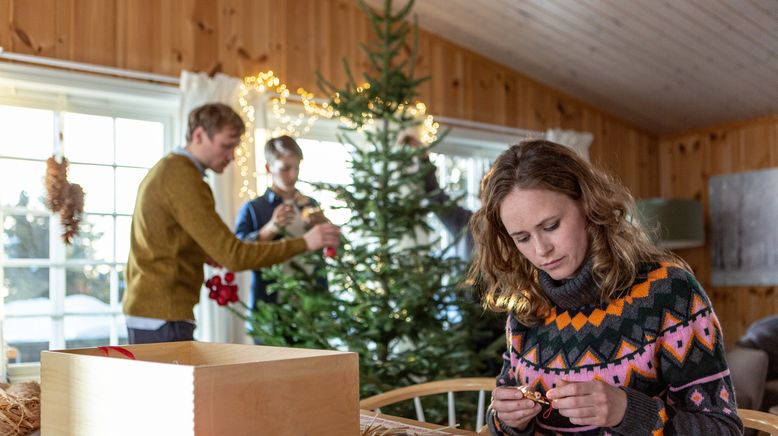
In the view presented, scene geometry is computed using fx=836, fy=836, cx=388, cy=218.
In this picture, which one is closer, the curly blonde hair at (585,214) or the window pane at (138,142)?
the curly blonde hair at (585,214)

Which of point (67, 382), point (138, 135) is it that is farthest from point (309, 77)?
point (67, 382)

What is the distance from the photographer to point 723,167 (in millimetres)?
6348

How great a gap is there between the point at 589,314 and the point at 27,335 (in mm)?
3132

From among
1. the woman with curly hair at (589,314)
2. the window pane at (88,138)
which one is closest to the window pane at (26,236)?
the window pane at (88,138)

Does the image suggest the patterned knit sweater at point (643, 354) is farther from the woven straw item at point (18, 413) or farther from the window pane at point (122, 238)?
the window pane at point (122, 238)

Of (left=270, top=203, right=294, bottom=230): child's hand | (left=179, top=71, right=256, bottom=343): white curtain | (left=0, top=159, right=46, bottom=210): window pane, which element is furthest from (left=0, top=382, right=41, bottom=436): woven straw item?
(left=179, top=71, right=256, bottom=343): white curtain

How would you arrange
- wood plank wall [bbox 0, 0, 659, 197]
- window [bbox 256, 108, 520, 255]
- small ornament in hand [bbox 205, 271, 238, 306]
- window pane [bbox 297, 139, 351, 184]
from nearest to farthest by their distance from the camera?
small ornament in hand [bbox 205, 271, 238, 306], wood plank wall [bbox 0, 0, 659, 197], window [bbox 256, 108, 520, 255], window pane [bbox 297, 139, 351, 184]

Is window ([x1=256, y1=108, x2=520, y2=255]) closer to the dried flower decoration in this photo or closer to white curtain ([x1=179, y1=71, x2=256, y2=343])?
white curtain ([x1=179, y1=71, x2=256, y2=343])

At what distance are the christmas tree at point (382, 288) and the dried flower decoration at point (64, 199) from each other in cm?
96

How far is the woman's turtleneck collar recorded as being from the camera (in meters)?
1.43

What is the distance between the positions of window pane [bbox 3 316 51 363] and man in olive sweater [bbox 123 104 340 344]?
60.1 inches

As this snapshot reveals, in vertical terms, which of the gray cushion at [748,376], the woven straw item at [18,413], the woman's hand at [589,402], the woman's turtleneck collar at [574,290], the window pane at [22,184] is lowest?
the gray cushion at [748,376]

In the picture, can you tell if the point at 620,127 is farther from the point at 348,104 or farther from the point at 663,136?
the point at 348,104

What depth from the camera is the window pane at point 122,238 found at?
411 cm
